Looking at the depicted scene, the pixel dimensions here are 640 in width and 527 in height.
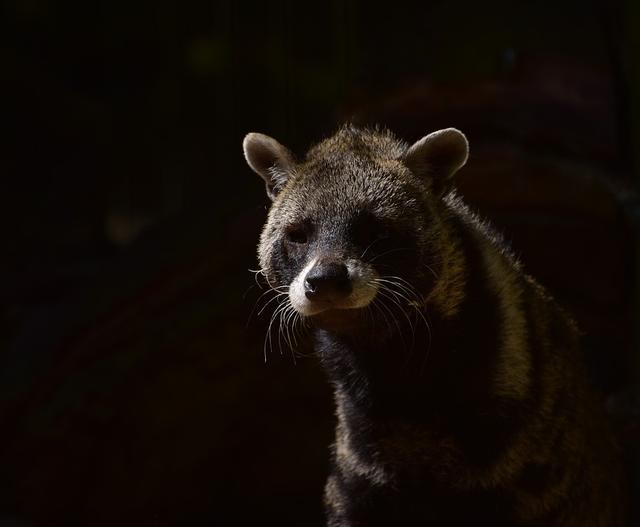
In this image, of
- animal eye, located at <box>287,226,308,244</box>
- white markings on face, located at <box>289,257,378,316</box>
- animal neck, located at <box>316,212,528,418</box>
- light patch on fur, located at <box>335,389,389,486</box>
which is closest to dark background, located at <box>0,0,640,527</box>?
animal neck, located at <box>316,212,528,418</box>

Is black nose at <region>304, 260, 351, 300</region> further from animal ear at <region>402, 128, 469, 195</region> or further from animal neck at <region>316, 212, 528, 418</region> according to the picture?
animal ear at <region>402, 128, 469, 195</region>

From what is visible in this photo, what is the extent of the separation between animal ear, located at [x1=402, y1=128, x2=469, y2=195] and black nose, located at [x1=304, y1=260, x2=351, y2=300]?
2.24 ft

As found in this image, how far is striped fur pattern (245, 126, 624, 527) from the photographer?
3326 millimetres

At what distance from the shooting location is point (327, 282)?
117 inches

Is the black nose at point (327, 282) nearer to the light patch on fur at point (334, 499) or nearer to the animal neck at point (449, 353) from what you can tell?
the animal neck at point (449, 353)

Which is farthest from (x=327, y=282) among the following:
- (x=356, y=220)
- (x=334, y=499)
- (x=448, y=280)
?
(x=334, y=499)

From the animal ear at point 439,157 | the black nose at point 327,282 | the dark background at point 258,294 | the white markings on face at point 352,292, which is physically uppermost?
the animal ear at point 439,157

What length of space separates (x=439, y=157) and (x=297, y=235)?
0.63m

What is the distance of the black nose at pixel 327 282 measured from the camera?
9.80 ft

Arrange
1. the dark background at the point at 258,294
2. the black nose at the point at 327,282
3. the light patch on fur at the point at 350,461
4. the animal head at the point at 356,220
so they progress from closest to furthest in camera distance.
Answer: the black nose at the point at 327,282 < the animal head at the point at 356,220 < the light patch on fur at the point at 350,461 < the dark background at the point at 258,294

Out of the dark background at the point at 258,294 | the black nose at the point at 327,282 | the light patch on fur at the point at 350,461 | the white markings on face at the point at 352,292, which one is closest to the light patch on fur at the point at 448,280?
the white markings on face at the point at 352,292

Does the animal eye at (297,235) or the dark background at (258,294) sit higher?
the animal eye at (297,235)

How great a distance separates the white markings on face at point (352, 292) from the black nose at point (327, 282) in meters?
0.02

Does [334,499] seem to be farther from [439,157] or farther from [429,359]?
[439,157]
